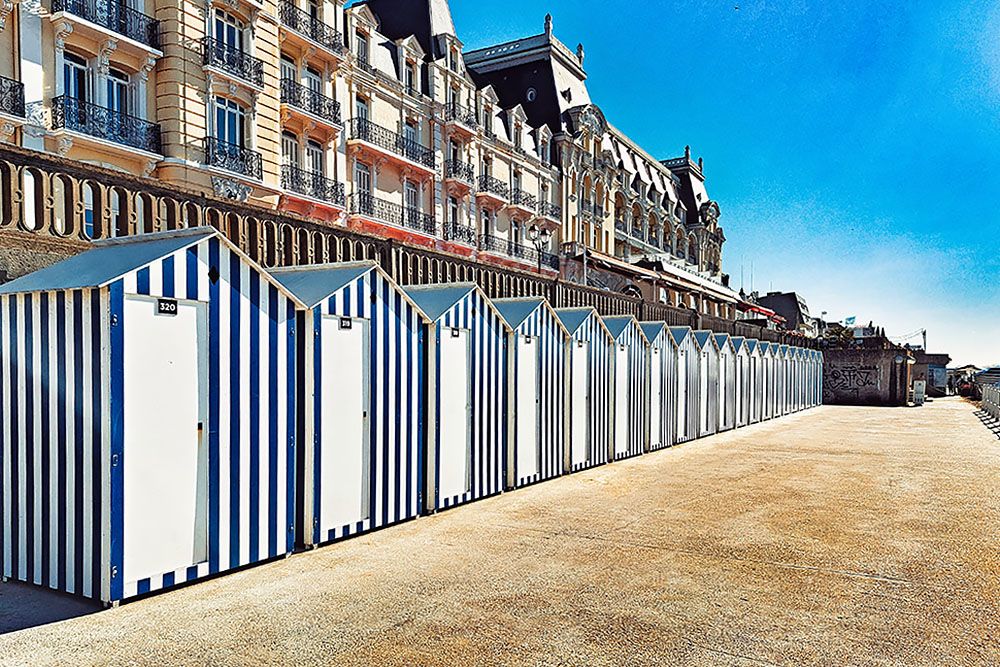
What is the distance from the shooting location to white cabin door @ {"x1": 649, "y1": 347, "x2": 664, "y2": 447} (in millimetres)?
16359

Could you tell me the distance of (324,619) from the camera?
5.48 metres

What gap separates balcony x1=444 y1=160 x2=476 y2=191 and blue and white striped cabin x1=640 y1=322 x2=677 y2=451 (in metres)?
20.5

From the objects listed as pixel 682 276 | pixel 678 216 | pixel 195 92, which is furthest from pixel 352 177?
pixel 678 216

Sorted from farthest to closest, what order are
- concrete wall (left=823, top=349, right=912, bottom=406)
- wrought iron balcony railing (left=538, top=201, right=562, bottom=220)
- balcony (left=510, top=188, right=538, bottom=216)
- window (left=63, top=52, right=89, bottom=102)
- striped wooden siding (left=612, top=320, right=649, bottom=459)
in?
wrought iron balcony railing (left=538, top=201, right=562, bottom=220), balcony (left=510, top=188, right=538, bottom=216), concrete wall (left=823, top=349, right=912, bottom=406), window (left=63, top=52, right=89, bottom=102), striped wooden siding (left=612, top=320, right=649, bottom=459)

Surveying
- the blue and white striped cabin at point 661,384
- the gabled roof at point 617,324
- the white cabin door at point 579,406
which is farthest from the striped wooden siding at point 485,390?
the blue and white striped cabin at point 661,384

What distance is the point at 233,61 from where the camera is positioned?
949 inches

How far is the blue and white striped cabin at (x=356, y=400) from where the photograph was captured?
24.3 ft

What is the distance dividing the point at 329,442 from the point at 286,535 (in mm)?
983

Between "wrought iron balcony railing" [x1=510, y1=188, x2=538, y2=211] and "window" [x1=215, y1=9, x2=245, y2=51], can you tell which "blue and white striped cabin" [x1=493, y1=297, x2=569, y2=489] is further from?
"wrought iron balcony railing" [x1=510, y1=188, x2=538, y2=211]

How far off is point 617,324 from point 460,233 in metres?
22.5

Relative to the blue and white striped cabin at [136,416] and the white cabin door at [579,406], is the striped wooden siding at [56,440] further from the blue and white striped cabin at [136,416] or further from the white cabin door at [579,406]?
the white cabin door at [579,406]

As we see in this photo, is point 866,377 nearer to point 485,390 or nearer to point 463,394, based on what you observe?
point 485,390

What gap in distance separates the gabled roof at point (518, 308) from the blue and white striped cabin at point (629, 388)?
2696 millimetres

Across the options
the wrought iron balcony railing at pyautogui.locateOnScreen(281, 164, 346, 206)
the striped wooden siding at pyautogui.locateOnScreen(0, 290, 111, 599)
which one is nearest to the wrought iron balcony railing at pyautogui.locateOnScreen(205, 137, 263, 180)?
the wrought iron balcony railing at pyautogui.locateOnScreen(281, 164, 346, 206)
